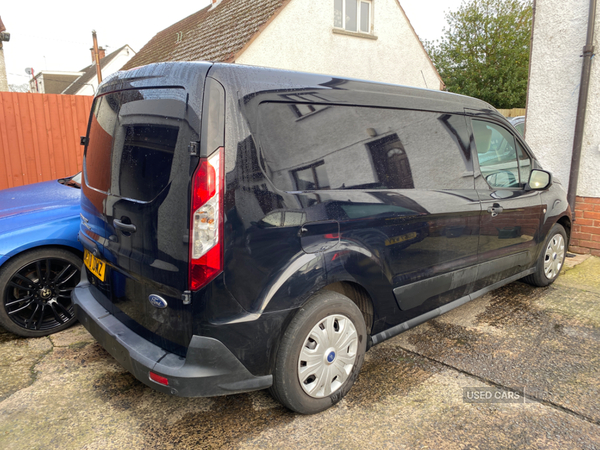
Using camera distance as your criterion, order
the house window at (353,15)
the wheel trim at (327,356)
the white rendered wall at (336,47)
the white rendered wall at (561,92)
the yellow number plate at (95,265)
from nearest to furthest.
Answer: the wheel trim at (327,356) < the yellow number plate at (95,265) < the white rendered wall at (561,92) < the white rendered wall at (336,47) < the house window at (353,15)

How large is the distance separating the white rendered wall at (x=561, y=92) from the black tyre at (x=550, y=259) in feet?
5.07

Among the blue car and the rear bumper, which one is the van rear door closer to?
the rear bumper

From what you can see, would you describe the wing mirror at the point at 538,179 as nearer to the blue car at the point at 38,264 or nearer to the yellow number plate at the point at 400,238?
the yellow number plate at the point at 400,238

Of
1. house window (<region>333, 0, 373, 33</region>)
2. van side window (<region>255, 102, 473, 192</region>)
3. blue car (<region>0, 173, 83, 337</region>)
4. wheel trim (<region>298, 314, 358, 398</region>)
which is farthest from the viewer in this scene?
house window (<region>333, 0, 373, 33</region>)

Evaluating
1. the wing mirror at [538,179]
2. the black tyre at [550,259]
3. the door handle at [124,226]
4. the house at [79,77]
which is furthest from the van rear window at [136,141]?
the house at [79,77]

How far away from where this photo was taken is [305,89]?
225 centimetres

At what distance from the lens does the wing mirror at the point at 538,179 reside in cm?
376

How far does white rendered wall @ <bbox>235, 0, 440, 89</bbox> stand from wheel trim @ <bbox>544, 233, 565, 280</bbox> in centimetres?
683

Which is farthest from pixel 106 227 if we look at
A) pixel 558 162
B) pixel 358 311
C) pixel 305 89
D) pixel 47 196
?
pixel 558 162

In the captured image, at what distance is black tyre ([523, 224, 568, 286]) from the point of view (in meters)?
4.21

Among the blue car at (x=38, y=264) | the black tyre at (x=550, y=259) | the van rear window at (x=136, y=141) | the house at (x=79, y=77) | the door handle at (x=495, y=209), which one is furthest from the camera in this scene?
the house at (x=79, y=77)

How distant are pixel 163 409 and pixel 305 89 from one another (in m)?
1.94

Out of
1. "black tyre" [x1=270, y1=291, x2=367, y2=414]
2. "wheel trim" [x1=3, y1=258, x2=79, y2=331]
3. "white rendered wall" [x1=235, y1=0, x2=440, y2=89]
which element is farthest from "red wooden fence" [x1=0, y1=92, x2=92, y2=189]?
"black tyre" [x1=270, y1=291, x2=367, y2=414]

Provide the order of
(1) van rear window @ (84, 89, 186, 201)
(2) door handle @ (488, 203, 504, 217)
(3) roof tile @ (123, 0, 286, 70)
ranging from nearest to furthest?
(1) van rear window @ (84, 89, 186, 201) → (2) door handle @ (488, 203, 504, 217) → (3) roof tile @ (123, 0, 286, 70)
